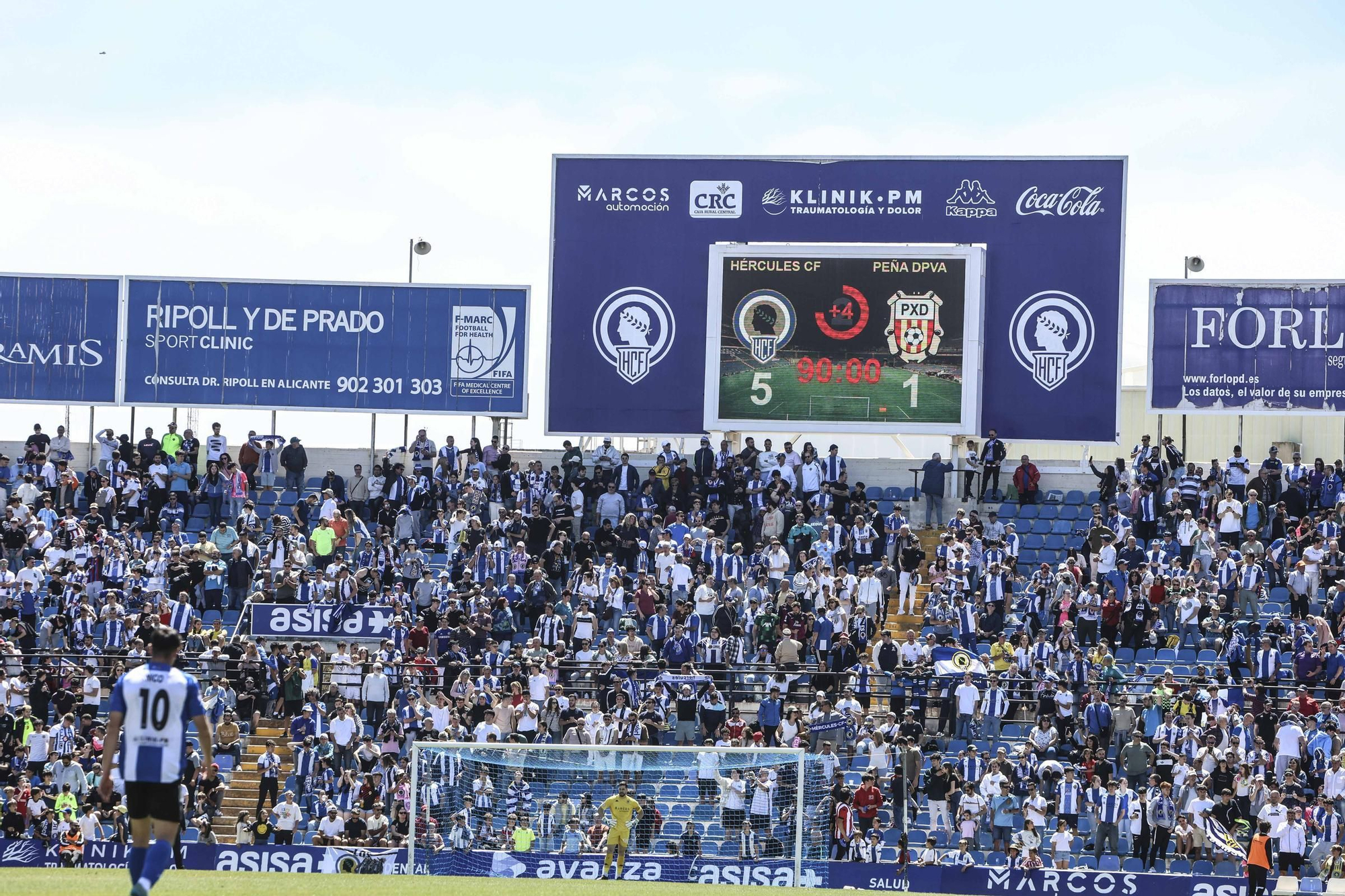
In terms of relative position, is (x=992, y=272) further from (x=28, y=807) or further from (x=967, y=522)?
(x=28, y=807)

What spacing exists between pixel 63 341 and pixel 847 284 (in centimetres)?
1679

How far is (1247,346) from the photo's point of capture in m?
36.8

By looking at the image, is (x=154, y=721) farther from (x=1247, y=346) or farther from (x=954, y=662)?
(x=1247, y=346)

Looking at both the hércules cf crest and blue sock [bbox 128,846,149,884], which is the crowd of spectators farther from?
blue sock [bbox 128,846,149,884]

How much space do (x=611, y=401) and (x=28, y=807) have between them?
638 inches

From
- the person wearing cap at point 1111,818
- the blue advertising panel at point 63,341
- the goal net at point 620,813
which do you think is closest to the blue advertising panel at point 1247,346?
the person wearing cap at point 1111,818

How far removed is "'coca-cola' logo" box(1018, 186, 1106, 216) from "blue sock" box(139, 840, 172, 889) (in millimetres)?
28655

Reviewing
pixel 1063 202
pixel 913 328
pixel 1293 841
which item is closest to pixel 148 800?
pixel 1293 841

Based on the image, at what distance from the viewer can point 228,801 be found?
26812mm

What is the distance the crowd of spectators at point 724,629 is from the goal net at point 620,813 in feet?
0.75

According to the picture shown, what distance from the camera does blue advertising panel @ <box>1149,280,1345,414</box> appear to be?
120ft

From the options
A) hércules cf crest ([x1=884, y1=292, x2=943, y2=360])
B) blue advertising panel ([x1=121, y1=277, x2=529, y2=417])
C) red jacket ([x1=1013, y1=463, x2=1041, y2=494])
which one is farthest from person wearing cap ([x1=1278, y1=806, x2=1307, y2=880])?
blue advertising panel ([x1=121, y1=277, x2=529, y2=417])

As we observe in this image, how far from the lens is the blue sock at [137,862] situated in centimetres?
1118

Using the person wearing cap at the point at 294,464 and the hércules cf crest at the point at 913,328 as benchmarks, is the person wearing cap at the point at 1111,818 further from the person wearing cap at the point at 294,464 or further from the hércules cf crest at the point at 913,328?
the person wearing cap at the point at 294,464
